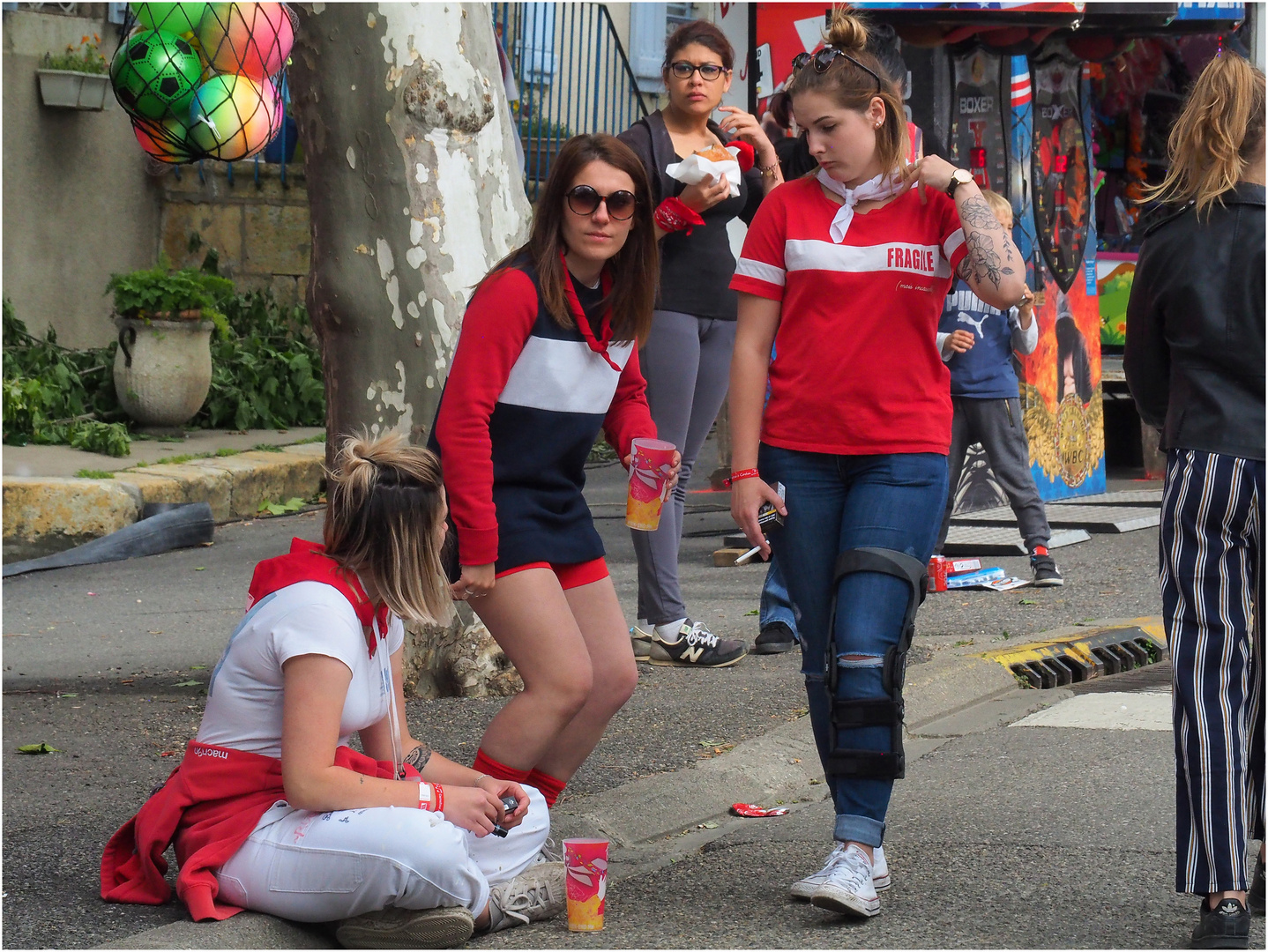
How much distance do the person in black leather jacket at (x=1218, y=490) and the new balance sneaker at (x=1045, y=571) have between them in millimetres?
4534

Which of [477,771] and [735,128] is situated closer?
[477,771]

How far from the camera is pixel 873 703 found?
3420mm

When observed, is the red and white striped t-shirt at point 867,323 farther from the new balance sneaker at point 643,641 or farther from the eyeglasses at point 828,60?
the new balance sneaker at point 643,641

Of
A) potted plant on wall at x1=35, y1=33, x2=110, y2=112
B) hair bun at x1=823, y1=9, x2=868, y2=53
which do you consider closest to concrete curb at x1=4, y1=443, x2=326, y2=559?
potted plant on wall at x1=35, y1=33, x2=110, y2=112

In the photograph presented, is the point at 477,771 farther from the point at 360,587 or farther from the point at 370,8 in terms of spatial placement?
the point at 370,8

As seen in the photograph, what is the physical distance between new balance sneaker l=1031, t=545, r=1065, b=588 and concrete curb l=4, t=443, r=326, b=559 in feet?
12.6

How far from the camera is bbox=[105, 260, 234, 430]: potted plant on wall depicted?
11.0 metres

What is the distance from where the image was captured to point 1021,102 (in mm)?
9875

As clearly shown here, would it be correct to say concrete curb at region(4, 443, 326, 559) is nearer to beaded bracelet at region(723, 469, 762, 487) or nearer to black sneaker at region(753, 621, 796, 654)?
black sneaker at region(753, 621, 796, 654)

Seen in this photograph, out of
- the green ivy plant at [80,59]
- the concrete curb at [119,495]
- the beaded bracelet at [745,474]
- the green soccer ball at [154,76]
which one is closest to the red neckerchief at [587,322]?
the beaded bracelet at [745,474]

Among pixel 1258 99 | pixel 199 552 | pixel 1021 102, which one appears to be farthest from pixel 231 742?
pixel 1021 102

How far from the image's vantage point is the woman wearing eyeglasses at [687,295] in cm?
569

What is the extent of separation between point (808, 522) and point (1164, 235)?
985 millimetres

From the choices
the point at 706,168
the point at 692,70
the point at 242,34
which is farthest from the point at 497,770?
the point at 242,34
